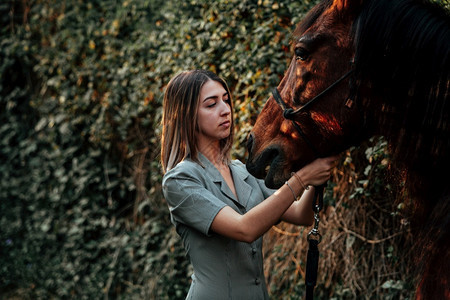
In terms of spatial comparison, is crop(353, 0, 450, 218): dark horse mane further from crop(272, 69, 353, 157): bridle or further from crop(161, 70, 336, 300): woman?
crop(161, 70, 336, 300): woman

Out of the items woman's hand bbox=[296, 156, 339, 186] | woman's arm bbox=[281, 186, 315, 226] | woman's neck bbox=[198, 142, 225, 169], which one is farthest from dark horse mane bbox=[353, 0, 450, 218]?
woman's neck bbox=[198, 142, 225, 169]

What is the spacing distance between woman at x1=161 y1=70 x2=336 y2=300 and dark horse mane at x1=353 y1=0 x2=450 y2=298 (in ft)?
1.07

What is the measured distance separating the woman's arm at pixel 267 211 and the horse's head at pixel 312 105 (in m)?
0.07

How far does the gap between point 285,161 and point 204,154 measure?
0.49 m

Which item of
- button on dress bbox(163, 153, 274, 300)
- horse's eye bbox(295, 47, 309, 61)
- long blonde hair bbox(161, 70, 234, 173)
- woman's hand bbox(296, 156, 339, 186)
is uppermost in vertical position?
horse's eye bbox(295, 47, 309, 61)

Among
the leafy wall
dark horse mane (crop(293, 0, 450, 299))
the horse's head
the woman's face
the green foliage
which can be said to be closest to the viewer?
dark horse mane (crop(293, 0, 450, 299))

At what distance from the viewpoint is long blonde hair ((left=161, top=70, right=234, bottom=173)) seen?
2.40 m

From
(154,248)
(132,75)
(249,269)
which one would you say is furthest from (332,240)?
(132,75)

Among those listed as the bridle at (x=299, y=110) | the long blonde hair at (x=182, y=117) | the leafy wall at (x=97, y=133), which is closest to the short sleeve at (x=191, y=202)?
the long blonde hair at (x=182, y=117)

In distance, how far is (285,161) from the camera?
2.12 m

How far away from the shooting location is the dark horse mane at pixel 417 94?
175cm

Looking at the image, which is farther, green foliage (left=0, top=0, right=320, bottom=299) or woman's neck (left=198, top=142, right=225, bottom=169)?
green foliage (left=0, top=0, right=320, bottom=299)

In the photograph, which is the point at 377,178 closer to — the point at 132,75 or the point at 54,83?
the point at 132,75

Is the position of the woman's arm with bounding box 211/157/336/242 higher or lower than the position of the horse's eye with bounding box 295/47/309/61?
lower
